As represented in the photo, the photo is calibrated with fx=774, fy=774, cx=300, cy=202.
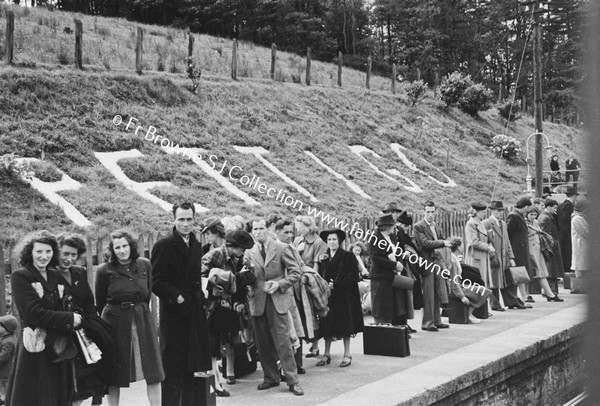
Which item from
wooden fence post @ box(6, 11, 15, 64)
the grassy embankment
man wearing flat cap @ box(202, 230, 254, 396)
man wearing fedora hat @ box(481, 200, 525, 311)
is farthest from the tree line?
man wearing flat cap @ box(202, 230, 254, 396)

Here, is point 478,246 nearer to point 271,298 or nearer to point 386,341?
point 386,341

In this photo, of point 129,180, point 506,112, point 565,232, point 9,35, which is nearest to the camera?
point 565,232

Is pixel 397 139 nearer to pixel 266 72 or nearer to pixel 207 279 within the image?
pixel 266 72

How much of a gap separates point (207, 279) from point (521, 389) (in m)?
3.95

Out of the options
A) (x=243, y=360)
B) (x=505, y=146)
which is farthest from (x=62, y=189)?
(x=505, y=146)

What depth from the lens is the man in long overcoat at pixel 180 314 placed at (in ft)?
22.6

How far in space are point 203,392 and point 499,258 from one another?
7767 millimetres

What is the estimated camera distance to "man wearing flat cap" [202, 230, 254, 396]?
7.77m

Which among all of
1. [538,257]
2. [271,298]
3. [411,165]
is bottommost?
[538,257]

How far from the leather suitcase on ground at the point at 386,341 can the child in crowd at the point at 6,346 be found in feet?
14.8

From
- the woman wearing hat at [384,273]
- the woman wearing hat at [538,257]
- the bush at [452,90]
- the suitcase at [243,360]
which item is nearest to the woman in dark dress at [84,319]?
the suitcase at [243,360]

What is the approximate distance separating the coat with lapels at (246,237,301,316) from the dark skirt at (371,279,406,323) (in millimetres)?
2235

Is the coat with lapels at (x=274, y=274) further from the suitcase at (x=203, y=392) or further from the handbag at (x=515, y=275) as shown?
the handbag at (x=515, y=275)

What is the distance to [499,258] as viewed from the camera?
43.7ft
